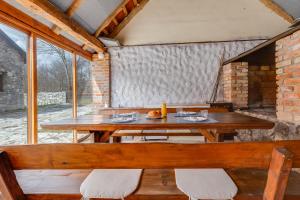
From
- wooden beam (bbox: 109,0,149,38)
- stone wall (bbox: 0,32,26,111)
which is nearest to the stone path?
stone wall (bbox: 0,32,26,111)

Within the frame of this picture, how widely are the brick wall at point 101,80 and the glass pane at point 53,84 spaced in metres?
0.70

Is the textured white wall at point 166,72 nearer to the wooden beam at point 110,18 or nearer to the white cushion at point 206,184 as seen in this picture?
the wooden beam at point 110,18

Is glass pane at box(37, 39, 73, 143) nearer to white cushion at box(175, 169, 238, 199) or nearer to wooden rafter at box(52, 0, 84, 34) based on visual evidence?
wooden rafter at box(52, 0, 84, 34)

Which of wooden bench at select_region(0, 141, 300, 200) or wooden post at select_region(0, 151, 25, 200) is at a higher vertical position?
wooden bench at select_region(0, 141, 300, 200)

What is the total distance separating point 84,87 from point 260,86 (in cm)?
397

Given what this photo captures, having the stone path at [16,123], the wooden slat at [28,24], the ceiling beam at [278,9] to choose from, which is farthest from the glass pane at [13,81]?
the ceiling beam at [278,9]

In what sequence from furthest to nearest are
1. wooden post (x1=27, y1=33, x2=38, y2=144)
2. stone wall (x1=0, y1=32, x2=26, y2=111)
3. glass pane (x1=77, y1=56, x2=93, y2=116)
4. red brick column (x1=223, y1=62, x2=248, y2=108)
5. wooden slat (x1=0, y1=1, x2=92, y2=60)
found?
glass pane (x1=77, y1=56, x2=93, y2=116) < red brick column (x1=223, y1=62, x2=248, y2=108) < wooden post (x1=27, y1=33, x2=38, y2=144) < stone wall (x1=0, y1=32, x2=26, y2=111) < wooden slat (x1=0, y1=1, x2=92, y2=60)

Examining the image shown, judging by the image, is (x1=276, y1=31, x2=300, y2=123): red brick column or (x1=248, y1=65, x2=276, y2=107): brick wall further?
(x1=248, y1=65, x2=276, y2=107): brick wall

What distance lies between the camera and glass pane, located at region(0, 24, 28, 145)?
9.43 ft

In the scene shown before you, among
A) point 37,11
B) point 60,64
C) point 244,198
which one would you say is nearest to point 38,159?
point 244,198

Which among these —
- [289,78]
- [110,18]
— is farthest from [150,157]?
[110,18]

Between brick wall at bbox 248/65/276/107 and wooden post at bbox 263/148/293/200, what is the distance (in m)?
3.97

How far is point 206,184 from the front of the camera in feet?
3.80

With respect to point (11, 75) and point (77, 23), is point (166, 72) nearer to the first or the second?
point (77, 23)
